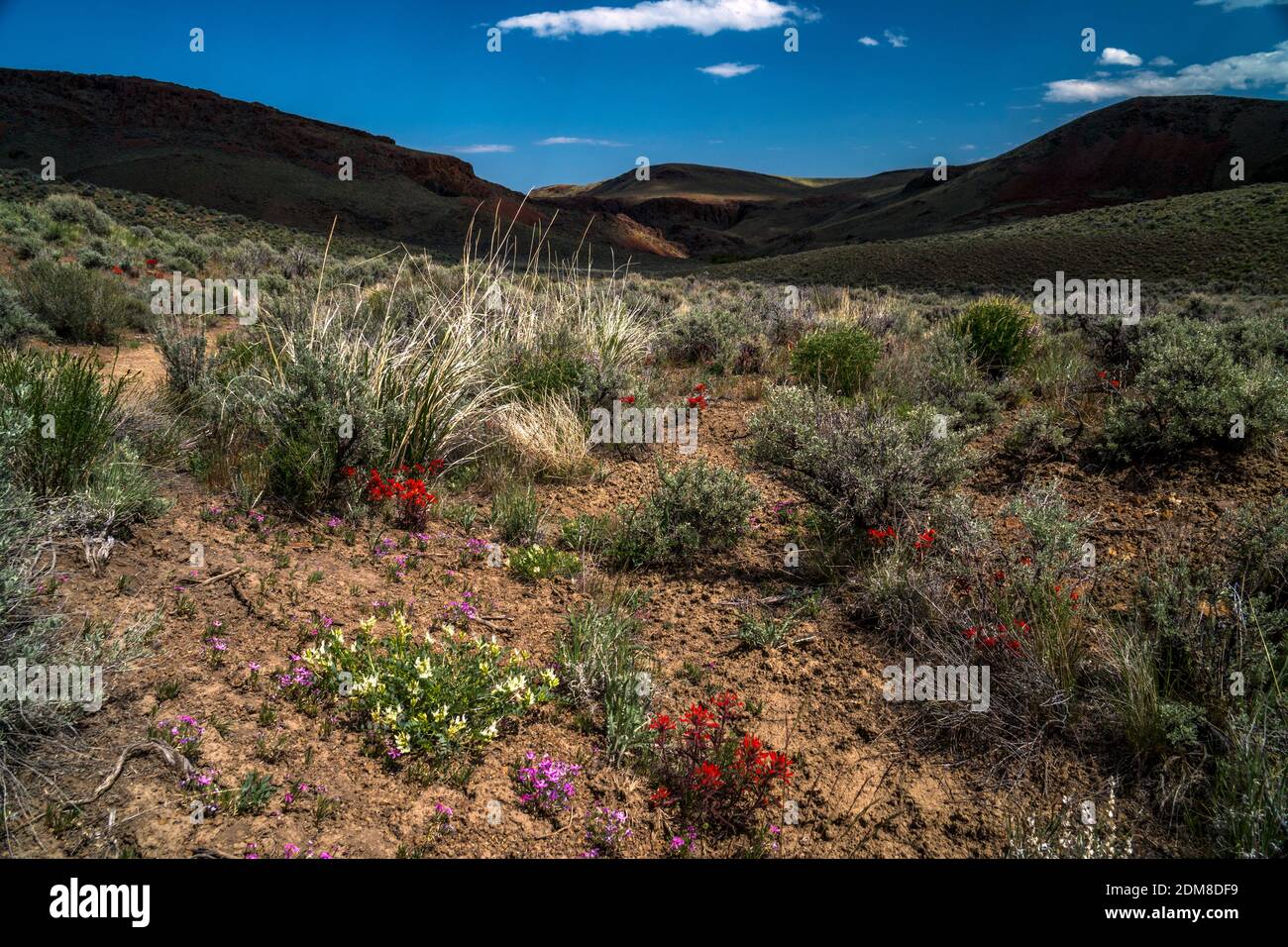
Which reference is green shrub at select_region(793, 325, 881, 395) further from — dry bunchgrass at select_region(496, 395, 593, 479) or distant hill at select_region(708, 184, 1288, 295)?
distant hill at select_region(708, 184, 1288, 295)

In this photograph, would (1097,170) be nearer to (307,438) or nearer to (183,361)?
(183,361)

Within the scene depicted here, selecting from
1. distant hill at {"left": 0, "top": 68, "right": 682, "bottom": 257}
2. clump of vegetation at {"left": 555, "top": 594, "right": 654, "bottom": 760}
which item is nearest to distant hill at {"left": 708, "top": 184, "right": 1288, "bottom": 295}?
Answer: distant hill at {"left": 0, "top": 68, "right": 682, "bottom": 257}

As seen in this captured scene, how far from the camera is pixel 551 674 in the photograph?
292cm

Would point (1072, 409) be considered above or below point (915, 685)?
above

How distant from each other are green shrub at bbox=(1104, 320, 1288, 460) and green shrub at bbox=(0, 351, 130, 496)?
19.6ft

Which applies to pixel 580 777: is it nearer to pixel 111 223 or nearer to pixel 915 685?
pixel 915 685

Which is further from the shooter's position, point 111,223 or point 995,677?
point 111,223

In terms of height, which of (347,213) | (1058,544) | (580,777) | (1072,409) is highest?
(347,213)

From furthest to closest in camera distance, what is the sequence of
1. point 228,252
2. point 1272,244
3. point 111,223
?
point 1272,244, point 111,223, point 228,252

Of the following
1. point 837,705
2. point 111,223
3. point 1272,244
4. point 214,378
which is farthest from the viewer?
point 1272,244

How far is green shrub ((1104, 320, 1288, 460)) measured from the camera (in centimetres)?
454

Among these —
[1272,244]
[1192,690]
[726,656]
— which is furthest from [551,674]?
[1272,244]

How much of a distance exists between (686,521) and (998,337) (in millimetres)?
→ 5092

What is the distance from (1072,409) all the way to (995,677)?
3.84m
